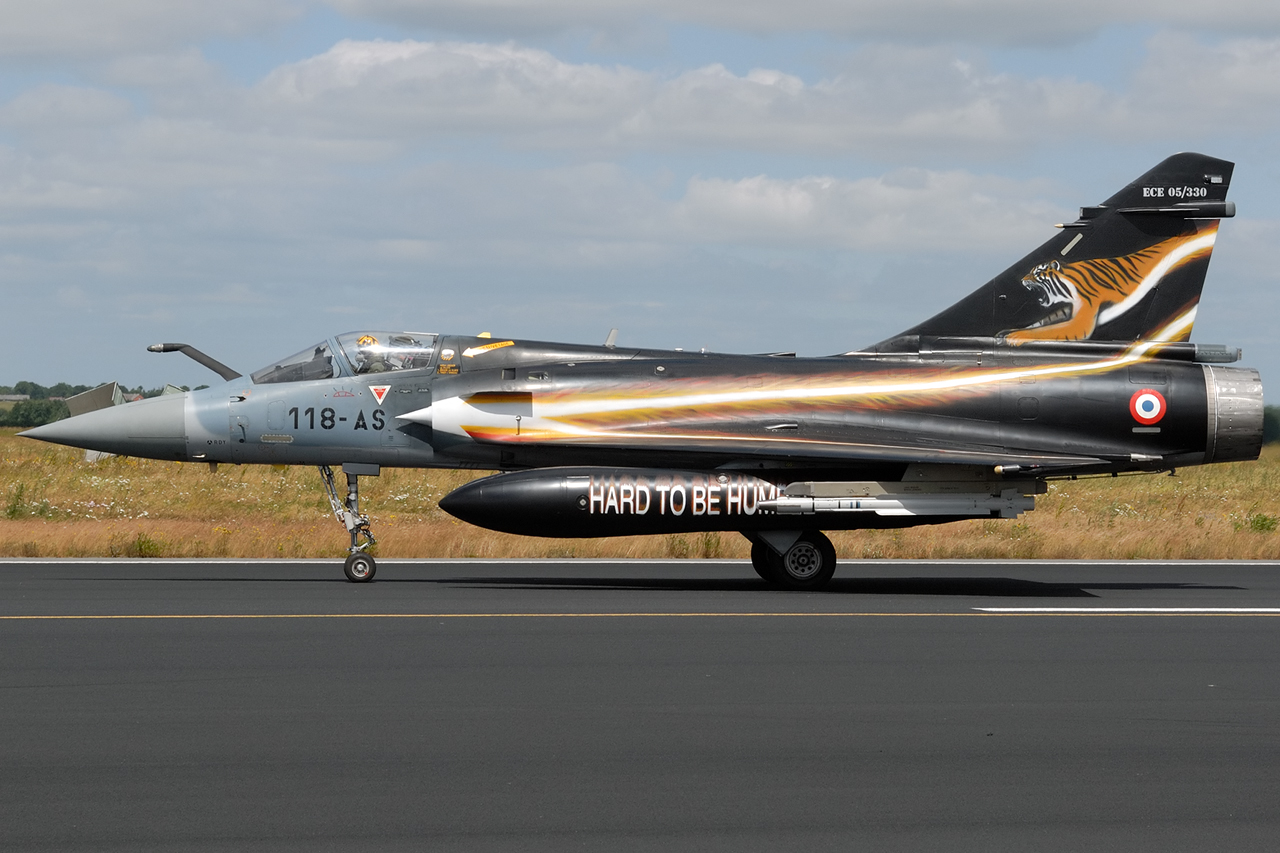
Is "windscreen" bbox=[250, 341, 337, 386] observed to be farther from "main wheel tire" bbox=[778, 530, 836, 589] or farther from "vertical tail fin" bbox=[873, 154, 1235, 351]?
"vertical tail fin" bbox=[873, 154, 1235, 351]

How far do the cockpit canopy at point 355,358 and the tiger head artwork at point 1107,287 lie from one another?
7.41m

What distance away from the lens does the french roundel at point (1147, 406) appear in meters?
16.7

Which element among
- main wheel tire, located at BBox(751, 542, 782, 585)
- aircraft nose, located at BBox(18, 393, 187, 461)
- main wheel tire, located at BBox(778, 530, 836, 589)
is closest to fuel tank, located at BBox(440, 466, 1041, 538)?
main wheel tire, located at BBox(778, 530, 836, 589)

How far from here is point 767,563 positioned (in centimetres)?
1645
